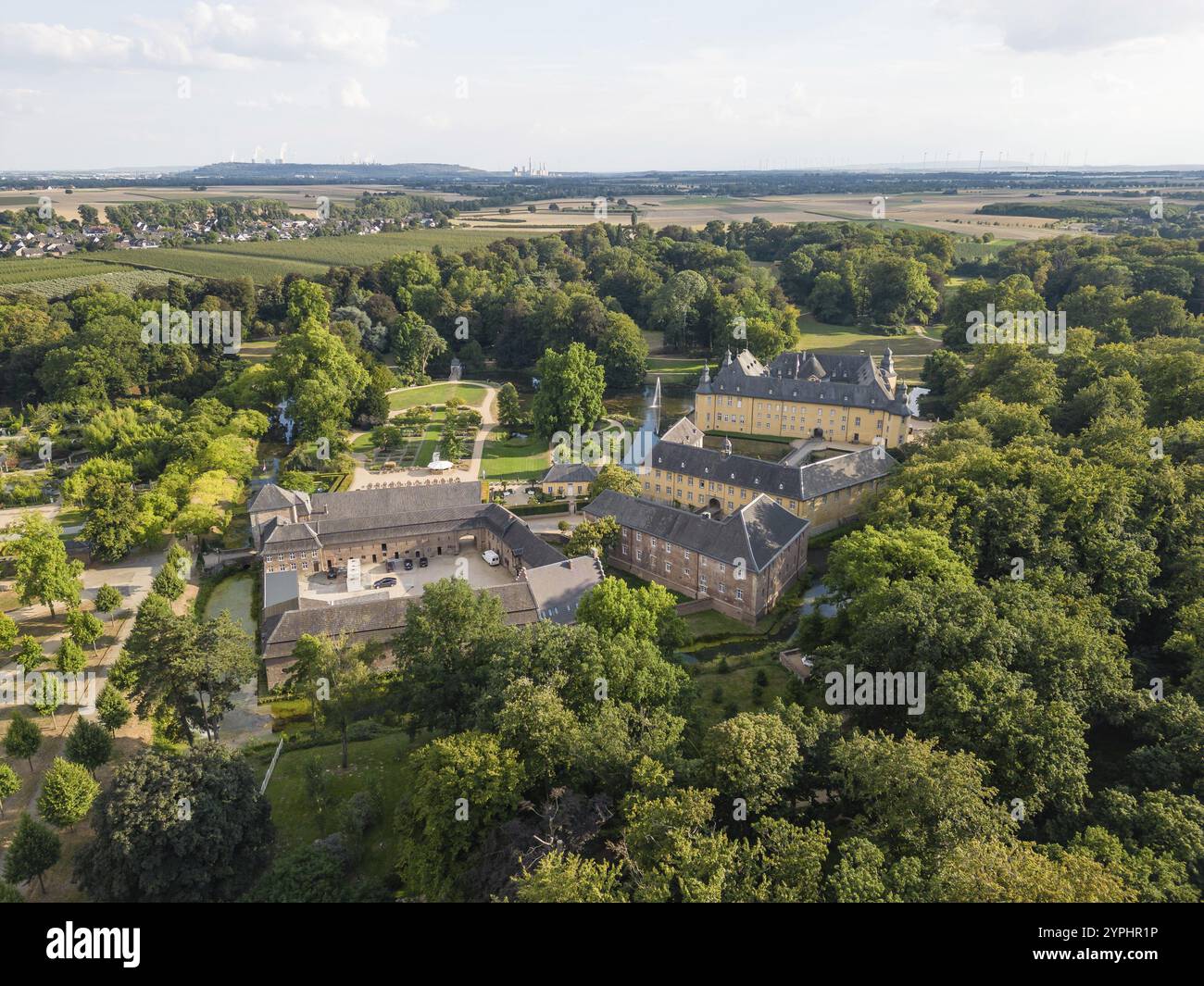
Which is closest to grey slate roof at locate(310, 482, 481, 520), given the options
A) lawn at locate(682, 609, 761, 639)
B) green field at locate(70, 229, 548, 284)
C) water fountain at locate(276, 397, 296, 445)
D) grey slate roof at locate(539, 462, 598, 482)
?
grey slate roof at locate(539, 462, 598, 482)

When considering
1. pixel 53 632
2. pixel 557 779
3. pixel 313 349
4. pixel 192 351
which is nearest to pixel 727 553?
pixel 557 779

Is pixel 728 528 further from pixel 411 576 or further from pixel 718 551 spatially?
pixel 411 576

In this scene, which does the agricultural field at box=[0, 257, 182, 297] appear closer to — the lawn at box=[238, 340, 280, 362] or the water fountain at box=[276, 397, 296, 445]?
the lawn at box=[238, 340, 280, 362]

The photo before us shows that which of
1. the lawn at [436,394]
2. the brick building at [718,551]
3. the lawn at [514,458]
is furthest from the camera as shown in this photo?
the lawn at [436,394]

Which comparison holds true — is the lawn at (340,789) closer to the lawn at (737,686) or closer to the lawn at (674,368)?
the lawn at (737,686)

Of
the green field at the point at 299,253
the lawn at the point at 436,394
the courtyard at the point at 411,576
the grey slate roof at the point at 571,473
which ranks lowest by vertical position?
the courtyard at the point at 411,576

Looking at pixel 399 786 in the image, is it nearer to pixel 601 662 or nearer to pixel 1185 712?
pixel 601 662
